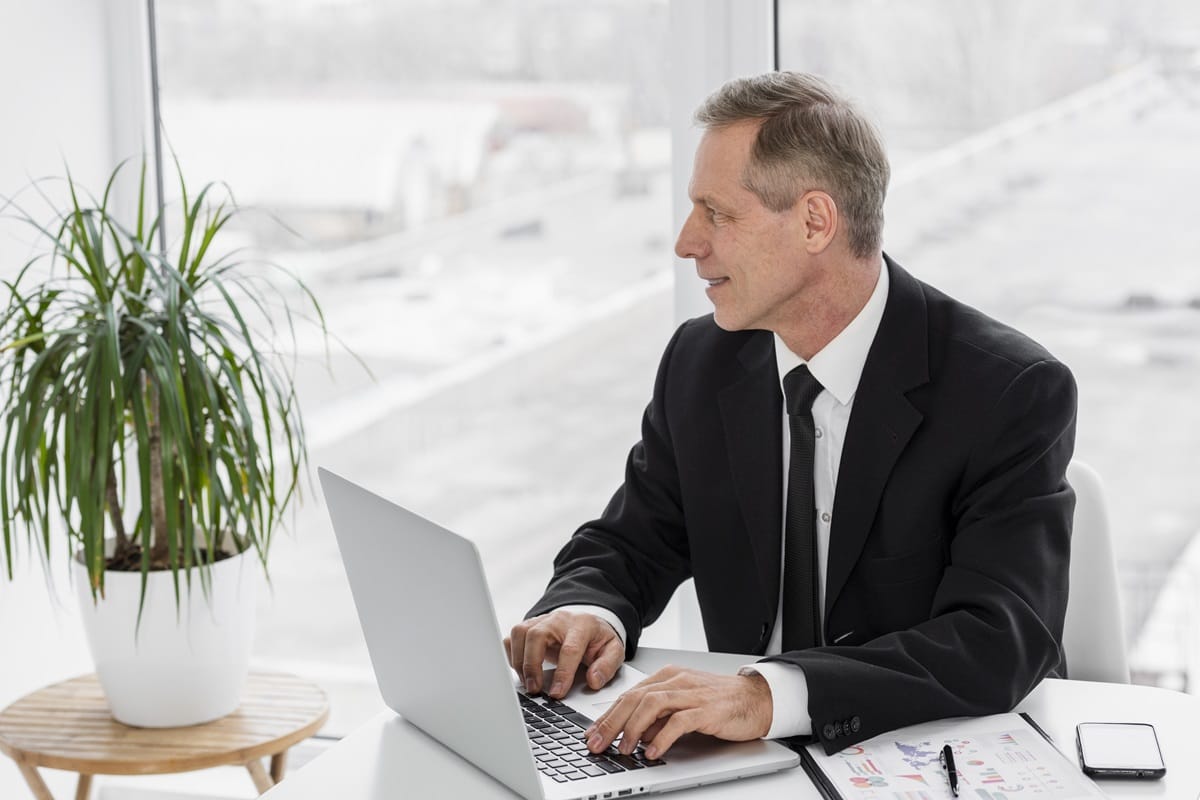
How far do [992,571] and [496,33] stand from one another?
1588mm

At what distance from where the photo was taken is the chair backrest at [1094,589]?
1.90 meters

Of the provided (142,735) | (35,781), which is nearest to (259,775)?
(142,735)

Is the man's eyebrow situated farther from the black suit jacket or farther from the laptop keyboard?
the laptop keyboard

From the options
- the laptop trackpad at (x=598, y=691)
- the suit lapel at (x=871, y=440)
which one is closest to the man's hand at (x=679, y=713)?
the laptop trackpad at (x=598, y=691)

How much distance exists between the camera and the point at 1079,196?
246 cm

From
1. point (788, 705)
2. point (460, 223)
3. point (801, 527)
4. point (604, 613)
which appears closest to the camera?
point (788, 705)

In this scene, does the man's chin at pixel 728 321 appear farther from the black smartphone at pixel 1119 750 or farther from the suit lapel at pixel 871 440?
the black smartphone at pixel 1119 750

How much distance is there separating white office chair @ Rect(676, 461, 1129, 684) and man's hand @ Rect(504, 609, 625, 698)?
0.66 m

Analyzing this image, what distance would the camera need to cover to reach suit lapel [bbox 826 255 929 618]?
5.89ft

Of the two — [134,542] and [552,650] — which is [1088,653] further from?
[134,542]

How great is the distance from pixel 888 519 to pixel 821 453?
0.14 m

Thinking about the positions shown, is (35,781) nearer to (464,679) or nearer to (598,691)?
(598,691)

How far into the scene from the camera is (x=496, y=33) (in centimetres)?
275

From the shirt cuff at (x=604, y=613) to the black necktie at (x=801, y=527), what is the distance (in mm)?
267
